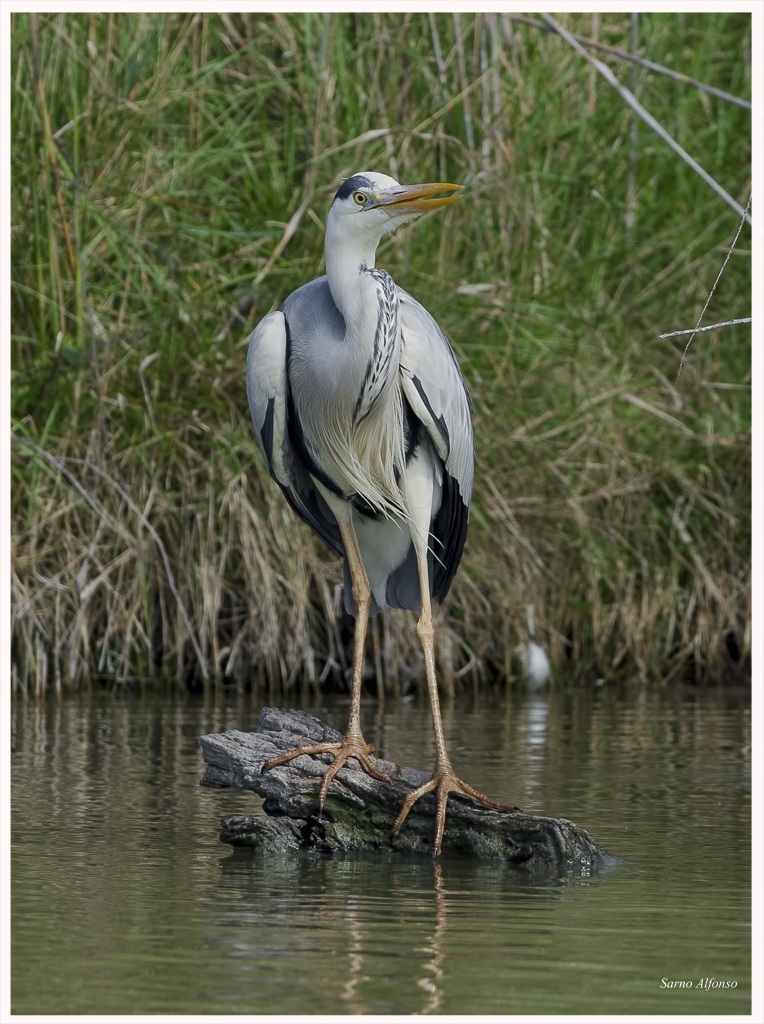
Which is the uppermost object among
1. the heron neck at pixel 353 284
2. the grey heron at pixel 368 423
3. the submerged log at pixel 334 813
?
the heron neck at pixel 353 284

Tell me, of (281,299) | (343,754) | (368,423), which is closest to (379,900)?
(343,754)

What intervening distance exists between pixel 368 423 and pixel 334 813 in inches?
56.4

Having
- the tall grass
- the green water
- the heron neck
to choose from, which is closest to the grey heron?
the heron neck

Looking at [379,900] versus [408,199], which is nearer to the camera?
[379,900]

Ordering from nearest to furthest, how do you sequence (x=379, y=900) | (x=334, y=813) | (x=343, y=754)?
1. (x=379, y=900)
2. (x=334, y=813)
3. (x=343, y=754)

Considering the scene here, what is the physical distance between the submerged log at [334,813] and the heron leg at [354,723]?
0.03m

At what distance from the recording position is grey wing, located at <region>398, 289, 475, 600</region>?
19.7 feet

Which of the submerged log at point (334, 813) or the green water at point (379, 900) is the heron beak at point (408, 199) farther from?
the green water at point (379, 900)

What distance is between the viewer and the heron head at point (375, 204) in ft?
18.5

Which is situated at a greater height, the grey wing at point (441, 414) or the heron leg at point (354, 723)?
the grey wing at point (441, 414)

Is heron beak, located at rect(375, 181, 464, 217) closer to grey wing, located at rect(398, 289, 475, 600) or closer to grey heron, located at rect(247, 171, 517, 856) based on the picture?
grey heron, located at rect(247, 171, 517, 856)

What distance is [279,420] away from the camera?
613cm

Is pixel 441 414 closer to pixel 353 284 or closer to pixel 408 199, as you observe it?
pixel 353 284

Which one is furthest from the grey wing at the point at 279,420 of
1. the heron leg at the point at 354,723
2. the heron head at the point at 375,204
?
the heron head at the point at 375,204
